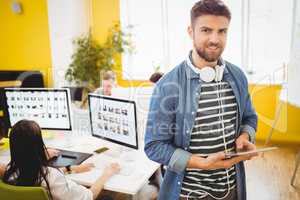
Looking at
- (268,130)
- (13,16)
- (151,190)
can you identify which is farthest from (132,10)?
(151,190)

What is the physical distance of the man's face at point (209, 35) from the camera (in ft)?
3.54

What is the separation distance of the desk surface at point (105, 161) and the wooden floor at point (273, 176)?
4.63ft

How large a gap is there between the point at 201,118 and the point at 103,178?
2.62ft

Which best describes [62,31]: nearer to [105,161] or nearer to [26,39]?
A: [26,39]

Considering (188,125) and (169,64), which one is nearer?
(188,125)

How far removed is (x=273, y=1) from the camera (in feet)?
12.8

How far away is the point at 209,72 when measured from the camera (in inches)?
45.4

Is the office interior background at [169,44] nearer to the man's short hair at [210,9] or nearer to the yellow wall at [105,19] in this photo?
the yellow wall at [105,19]

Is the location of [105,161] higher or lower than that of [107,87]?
lower

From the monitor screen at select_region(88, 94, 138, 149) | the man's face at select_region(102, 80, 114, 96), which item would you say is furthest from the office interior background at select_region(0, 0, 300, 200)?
the monitor screen at select_region(88, 94, 138, 149)

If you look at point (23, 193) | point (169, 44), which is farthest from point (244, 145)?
point (169, 44)

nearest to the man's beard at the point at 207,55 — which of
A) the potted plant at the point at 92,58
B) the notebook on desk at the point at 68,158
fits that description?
the notebook on desk at the point at 68,158

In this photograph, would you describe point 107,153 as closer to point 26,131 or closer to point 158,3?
point 26,131

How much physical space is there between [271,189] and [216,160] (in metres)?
2.22
